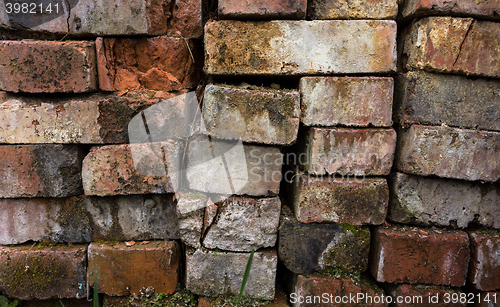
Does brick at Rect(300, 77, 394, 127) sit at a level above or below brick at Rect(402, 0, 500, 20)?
below

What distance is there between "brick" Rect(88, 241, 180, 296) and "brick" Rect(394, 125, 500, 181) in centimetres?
166

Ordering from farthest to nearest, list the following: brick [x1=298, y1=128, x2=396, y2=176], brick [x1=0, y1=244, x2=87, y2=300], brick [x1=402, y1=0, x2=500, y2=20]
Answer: brick [x1=0, y1=244, x2=87, y2=300] < brick [x1=298, y1=128, x2=396, y2=176] < brick [x1=402, y1=0, x2=500, y2=20]

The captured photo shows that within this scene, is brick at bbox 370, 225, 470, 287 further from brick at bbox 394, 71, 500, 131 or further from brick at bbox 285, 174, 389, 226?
brick at bbox 394, 71, 500, 131

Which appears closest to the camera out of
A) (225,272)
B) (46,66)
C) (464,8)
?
(464,8)

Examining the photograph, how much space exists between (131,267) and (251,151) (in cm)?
108

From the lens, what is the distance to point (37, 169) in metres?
1.63

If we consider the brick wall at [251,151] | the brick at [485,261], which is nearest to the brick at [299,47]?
the brick wall at [251,151]

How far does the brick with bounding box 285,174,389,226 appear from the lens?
1583 millimetres

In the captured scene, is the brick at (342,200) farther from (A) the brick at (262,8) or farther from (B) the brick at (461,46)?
(A) the brick at (262,8)

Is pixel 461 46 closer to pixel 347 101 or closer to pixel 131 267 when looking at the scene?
pixel 347 101

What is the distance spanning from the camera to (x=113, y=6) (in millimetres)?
1538

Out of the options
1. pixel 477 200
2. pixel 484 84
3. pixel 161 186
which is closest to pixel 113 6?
pixel 161 186

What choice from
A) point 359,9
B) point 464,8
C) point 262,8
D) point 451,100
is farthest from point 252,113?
point 464,8

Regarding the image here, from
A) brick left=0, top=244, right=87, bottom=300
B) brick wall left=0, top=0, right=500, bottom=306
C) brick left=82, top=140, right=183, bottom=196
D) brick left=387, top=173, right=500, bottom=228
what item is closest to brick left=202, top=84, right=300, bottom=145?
brick wall left=0, top=0, right=500, bottom=306
